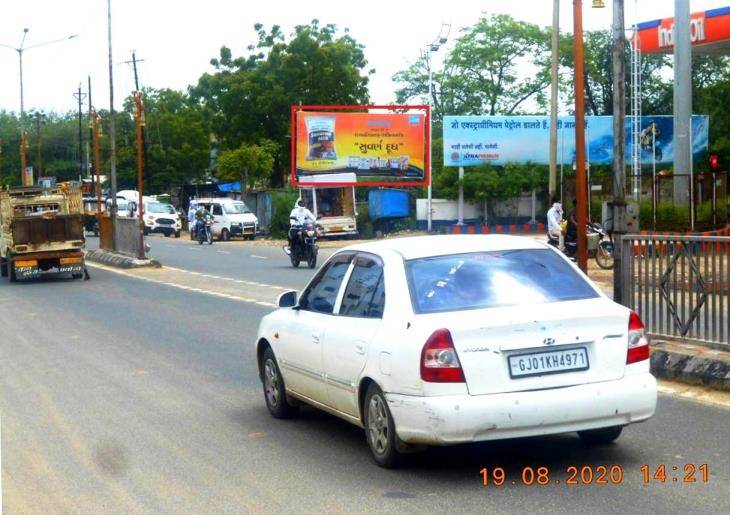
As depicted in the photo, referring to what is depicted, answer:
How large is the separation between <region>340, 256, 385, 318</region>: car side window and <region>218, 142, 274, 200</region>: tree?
53.7 m

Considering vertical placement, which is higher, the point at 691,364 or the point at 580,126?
the point at 580,126

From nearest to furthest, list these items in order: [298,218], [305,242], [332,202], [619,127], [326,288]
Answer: [326,288] < [619,127] < [298,218] < [305,242] < [332,202]

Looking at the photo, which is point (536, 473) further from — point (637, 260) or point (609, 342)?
point (637, 260)

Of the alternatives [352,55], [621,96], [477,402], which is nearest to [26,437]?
[477,402]

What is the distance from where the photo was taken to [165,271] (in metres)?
30.5

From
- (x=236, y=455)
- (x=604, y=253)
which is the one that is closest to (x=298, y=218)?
(x=604, y=253)

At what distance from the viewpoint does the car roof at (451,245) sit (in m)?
7.49

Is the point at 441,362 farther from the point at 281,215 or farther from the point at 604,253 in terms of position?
the point at 281,215

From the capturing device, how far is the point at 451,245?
7.62 metres

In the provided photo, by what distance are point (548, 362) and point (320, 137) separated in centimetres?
4270

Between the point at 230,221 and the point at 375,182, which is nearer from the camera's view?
the point at 375,182

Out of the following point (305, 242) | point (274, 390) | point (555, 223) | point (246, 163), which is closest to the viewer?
point (274, 390)

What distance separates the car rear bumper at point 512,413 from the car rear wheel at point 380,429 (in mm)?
150

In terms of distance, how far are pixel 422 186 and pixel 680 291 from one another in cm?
4024
